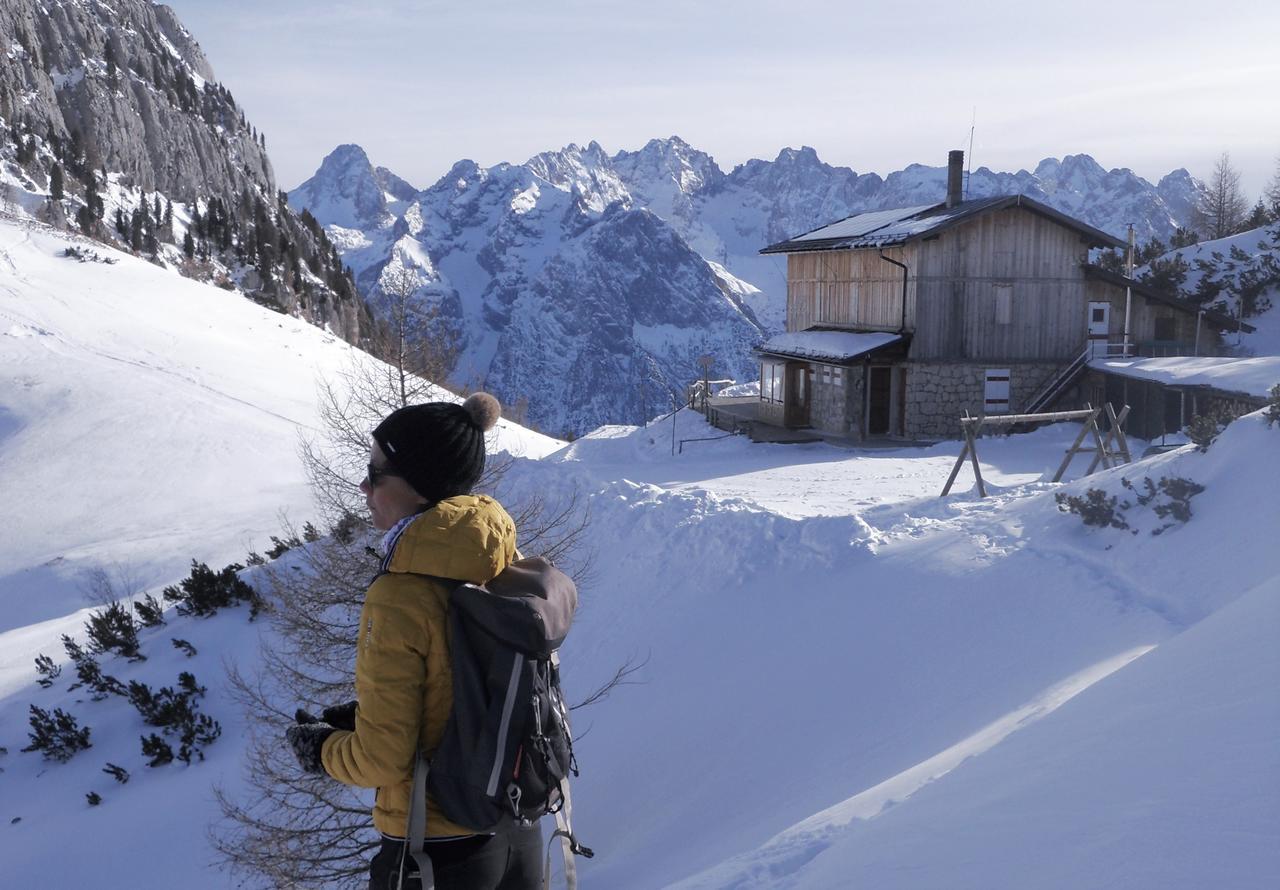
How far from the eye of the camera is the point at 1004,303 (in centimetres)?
2798

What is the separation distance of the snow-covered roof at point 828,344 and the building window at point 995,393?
2.84 meters

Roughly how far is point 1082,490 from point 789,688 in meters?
4.83

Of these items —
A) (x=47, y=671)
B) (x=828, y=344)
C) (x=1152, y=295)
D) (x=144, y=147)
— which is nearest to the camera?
(x=47, y=671)

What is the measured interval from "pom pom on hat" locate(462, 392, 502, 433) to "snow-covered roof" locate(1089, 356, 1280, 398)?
62.8ft

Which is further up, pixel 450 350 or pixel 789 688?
pixel 450 350

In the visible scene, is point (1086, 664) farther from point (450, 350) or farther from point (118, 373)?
point (118, 373)

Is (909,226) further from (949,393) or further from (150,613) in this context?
(150,613)

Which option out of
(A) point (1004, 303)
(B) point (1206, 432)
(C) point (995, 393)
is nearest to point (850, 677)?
(B) point (1206, 432)

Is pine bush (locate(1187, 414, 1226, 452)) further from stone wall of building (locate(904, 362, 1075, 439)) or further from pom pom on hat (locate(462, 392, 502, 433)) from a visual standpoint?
stone wall of building (locate(904, 362, 1075, 439))

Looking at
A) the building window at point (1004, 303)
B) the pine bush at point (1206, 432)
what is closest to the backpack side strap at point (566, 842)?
the pine bush at point (1206, 432)

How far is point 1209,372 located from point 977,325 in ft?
23.0

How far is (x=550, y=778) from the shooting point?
3.14 metres

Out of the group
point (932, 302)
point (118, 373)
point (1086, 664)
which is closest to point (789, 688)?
point (1086, 664)

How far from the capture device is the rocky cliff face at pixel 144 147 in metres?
57.3
